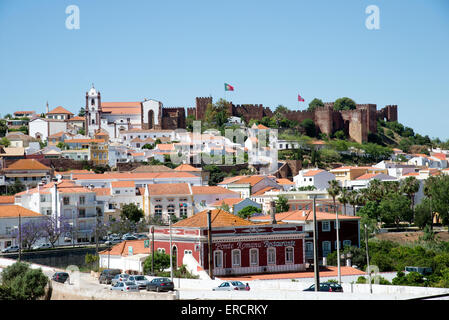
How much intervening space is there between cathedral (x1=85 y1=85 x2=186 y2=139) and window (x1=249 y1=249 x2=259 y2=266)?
307 feet

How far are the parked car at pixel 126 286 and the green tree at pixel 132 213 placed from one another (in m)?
46.2

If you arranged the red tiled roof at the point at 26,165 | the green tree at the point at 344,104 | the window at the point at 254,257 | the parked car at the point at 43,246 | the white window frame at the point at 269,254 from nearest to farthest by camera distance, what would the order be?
the window at the point at 254,257 → the white window frame at the point at 269,254 → the parked car at the point at 43,246 → the red tiled roof at the point at 26,165 → the green tree at the point at 344,104

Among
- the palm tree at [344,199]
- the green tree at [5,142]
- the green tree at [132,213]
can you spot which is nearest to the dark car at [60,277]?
the green tree at [132,213]

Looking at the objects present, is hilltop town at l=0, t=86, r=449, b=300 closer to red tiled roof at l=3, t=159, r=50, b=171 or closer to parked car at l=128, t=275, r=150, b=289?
red tiled roof at l=3, t=159, r=50, b=171

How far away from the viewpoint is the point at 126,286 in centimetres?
3284

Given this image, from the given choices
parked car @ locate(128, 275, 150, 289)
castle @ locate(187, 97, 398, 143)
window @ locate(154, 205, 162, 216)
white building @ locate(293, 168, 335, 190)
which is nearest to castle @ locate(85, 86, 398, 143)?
castle @ locate(187, 97, 398, 143)

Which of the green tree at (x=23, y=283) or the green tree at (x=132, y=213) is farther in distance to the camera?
the green tree at (x=132, y=213)

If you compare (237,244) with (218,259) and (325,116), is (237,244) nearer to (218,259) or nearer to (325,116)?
(218,259)

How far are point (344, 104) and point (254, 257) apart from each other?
11655 cm

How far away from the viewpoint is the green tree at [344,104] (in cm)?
15662

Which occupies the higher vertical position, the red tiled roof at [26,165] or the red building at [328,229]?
the red tiled roof at [26,165]

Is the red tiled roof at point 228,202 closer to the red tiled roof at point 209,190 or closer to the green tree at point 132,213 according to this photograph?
the red tiled roof at point 209,190
